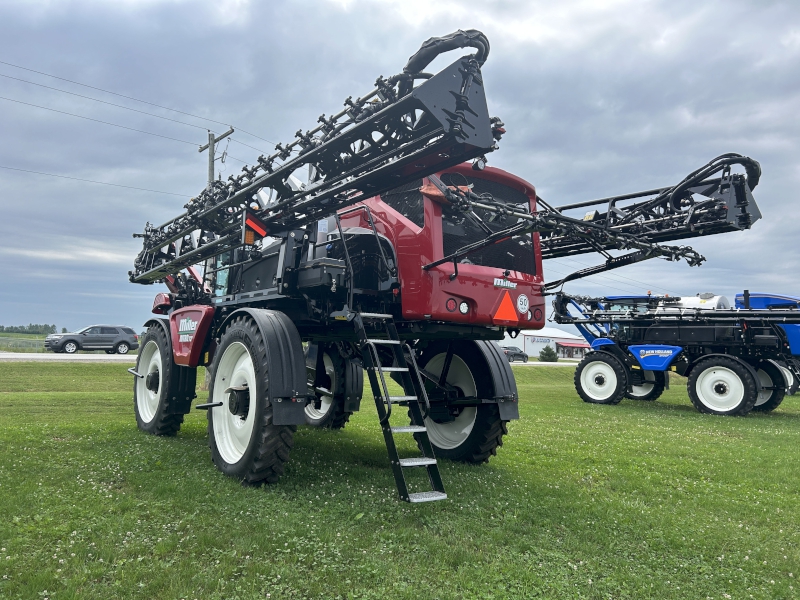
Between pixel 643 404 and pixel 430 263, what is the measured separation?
40.5 feet

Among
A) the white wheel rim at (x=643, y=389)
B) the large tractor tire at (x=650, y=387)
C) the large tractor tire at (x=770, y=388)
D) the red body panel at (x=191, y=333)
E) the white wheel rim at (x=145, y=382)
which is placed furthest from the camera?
the white wheel rim at (x=643, y=389)

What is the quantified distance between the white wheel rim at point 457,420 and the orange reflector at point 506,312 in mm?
1250

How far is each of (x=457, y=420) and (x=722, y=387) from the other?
30.9 feet

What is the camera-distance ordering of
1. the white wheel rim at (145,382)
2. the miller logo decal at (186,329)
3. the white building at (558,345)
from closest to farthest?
the miller logo decal at (186,329), the white wheel rim at (145,382), the white building at (558,345)

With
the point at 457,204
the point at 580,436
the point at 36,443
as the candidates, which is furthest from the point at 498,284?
the point at 36,443

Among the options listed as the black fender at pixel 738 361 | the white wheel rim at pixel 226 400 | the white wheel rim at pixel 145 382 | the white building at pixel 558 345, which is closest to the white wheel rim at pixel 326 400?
the white wheel rim at pixel 145 382

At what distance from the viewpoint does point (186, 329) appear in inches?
291

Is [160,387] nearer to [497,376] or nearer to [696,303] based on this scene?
[497,376]

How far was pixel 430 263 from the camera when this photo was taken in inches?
212

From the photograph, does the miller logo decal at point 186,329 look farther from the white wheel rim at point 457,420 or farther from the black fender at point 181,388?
the white wheel rim at point 457,420

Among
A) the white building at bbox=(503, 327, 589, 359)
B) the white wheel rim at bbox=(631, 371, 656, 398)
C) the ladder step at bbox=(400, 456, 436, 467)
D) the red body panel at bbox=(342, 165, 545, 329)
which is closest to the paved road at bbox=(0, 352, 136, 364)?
the white wheel rim at bbox=(631, 371, 656, 398)

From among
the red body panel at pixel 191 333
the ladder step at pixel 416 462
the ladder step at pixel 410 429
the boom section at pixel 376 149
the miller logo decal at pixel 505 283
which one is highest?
the boom section at pixel 376 149

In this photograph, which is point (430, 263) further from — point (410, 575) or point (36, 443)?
point (36, 443)

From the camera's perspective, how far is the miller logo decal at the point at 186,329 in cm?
724
